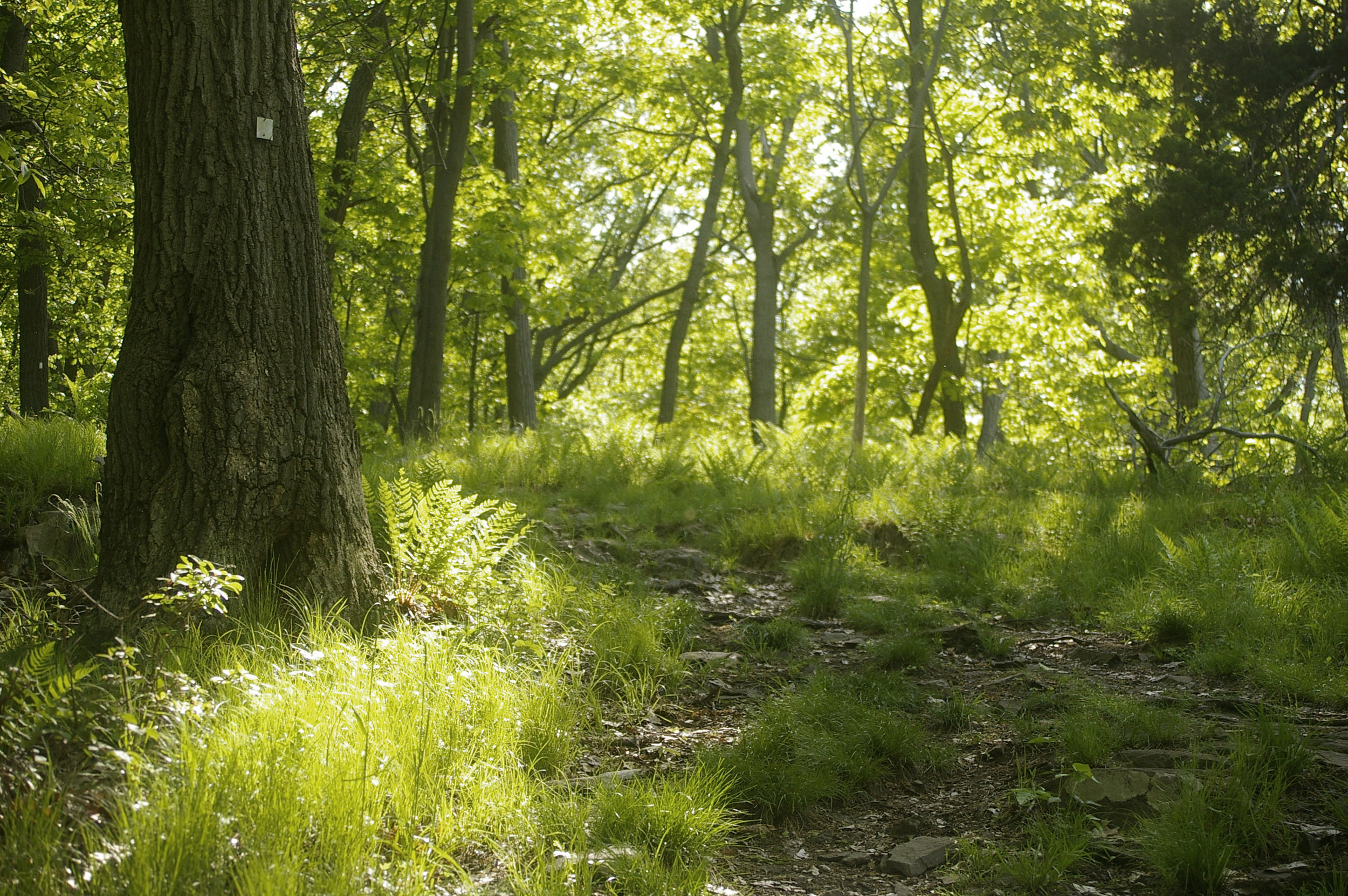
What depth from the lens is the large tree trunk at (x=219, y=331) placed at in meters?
4.10

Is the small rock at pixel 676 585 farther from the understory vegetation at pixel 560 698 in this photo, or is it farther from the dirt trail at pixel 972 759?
the dirt trail at pixel 972 759

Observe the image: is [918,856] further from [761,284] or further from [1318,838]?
[761,284]

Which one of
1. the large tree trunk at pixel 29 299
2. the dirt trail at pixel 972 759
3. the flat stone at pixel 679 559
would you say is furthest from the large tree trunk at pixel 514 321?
the dirt trail at pixel 972 759

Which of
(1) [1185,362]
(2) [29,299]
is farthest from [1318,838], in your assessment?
(2) [29,299]

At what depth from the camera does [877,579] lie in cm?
694

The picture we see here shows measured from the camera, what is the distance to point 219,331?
421 cm

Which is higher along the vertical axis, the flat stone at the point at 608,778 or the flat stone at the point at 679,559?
the flat stone at the point at 679,559

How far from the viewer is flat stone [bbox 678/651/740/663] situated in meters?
5.31

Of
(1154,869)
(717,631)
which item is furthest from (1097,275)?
(1154,869)

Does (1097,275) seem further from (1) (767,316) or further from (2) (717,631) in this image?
(2) (717,631)

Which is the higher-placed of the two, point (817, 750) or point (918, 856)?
point (817, 750)

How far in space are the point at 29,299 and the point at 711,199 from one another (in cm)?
1079

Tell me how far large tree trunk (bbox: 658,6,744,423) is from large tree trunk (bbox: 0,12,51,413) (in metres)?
9.58

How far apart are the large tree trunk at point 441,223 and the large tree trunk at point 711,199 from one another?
4.14 meters
